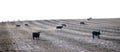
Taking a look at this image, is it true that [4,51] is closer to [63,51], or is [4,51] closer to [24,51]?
[24,51]

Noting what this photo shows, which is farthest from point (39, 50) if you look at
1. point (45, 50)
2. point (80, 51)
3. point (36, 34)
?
point (36, 34)

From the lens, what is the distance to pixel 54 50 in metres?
25.4

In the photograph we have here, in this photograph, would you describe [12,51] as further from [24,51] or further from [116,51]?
[116,51]

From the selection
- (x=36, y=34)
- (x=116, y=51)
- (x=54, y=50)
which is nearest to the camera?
(x=116, y=51)

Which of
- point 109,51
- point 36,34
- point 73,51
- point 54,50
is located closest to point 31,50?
point 54,50

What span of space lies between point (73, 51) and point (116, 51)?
445 cm

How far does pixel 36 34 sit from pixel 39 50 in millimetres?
12597

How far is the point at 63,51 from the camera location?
80.4 feet

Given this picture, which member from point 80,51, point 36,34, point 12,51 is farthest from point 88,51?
point 36,34

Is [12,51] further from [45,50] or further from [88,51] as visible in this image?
[88,51]

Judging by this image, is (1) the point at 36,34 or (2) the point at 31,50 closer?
(2) the point at 31,50

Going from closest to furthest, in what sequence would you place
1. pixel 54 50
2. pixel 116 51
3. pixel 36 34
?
pixel 116 51, pixel 54 50, pixel 36 34

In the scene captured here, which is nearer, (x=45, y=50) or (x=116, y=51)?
(x=116, y=51)

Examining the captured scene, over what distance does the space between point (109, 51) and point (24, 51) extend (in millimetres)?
9222
